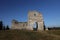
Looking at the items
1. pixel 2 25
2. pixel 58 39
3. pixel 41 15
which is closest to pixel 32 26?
pixel 41 15

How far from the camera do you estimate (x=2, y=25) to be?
43500 mm

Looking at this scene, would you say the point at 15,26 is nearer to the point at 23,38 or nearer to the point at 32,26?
the point at 32,26

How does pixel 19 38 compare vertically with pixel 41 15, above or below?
below

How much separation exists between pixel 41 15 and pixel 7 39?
962 inches

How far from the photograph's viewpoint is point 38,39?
21734mm

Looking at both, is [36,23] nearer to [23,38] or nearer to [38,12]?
[38,12]

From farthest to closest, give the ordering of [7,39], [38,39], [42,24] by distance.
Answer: [42,24]
[38,39]
[7,39]

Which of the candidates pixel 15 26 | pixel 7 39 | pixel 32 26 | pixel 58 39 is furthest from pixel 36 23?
pixel 7 39

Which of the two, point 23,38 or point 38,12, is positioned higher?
point 38,12

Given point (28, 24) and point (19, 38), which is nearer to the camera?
point (19, 38)

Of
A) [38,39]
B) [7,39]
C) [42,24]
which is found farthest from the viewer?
[42,24]

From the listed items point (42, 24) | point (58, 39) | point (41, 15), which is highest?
point (41, 15)

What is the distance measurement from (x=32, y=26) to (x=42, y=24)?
2.94m

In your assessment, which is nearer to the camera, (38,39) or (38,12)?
(38,39)
